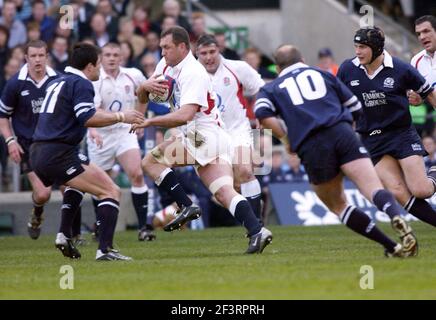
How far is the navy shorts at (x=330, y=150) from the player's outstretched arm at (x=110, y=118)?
1.86 m

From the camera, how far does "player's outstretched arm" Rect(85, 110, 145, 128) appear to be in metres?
11.2

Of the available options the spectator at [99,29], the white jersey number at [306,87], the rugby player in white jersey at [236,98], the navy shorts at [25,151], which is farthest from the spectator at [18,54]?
the white jersey number at [306,87]

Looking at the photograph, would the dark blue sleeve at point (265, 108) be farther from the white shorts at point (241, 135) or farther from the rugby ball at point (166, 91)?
the white shorts at point (241, 135)

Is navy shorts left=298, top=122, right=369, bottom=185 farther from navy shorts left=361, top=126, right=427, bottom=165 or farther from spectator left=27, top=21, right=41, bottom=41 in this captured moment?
spectator left=27, top=21, right=41, bottom=41

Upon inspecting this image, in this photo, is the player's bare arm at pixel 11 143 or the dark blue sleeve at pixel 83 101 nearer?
the dark blue sleeve at pixel 83 101

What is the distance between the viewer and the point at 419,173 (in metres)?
12.8

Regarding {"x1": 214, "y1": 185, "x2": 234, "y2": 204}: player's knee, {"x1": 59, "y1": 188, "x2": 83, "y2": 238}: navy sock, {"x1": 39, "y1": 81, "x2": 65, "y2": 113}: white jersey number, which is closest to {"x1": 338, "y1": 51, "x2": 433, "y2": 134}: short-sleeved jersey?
{"x1": 214, "y1": 185, "x2": 234, "y2": 204}: player's knee

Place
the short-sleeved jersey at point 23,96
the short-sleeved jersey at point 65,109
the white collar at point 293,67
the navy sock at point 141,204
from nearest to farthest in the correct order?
the white collar at point 293,67 < the short-sleeved jersey at point 65,109 < the short-sleeved jersey at point 23,96 < the navy sock at point 141,204

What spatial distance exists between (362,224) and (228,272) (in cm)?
131

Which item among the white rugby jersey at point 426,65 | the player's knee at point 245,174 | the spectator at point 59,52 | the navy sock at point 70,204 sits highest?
the white rugby jersey at point 426,65

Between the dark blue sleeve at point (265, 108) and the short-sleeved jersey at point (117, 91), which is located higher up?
the dark blue sleeve at point (265, 108)

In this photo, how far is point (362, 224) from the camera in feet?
33.8

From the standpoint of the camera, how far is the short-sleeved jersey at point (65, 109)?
36.9 feet

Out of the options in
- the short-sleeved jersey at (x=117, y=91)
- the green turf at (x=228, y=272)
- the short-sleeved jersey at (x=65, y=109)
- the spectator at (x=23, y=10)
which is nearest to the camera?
the green turf at (x=228, y=272)
